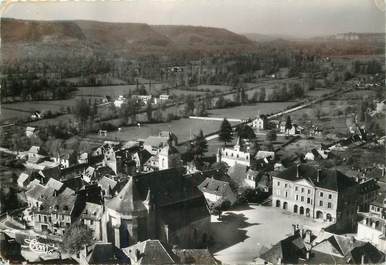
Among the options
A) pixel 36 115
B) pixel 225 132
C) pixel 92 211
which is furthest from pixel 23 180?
pixel 225 132

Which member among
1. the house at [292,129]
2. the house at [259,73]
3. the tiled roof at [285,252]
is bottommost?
the tiled roof at [285,252]

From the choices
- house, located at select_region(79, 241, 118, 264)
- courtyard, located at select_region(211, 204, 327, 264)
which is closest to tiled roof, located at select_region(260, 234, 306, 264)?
courtyard, located at select_region(211, 204, 327, 264)

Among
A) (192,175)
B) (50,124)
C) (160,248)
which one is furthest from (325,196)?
(50,124)

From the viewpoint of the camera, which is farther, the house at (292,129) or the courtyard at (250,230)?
the house at (292,129)

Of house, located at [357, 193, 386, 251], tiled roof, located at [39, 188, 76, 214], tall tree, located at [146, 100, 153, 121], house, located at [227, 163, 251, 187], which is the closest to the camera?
house, located at [357, 193, 386, 251]

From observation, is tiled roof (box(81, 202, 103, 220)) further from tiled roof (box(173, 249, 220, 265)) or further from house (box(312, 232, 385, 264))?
house (box(312, 232, 385, 264))

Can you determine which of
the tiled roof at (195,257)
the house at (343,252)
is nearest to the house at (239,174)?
the house at (343,252)

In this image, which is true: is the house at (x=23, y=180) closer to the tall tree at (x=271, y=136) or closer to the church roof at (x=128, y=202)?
the church roof at (x=128, y=202)

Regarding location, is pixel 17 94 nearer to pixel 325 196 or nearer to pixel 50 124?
pixel 50 124
